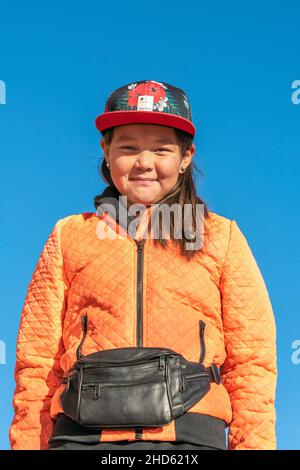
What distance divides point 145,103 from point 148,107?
0.04 metres

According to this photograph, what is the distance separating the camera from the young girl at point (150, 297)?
168 inches

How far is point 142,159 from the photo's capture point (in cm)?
477

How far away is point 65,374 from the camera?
4379 mm

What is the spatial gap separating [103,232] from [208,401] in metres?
1.27

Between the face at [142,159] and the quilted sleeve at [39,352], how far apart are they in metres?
0.58

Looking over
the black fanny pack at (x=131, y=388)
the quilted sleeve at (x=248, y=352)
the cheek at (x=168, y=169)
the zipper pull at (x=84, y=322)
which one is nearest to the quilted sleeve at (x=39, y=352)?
the zipper pull at (x=84, y=322)

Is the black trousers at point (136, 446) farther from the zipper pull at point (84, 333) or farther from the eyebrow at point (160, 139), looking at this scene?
the eyebrow at point (160, 139)

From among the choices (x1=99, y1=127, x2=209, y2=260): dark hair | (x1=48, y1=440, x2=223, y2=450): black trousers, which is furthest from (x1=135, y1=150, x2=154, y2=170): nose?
(x1=48, y1=440, x2=223, y2=450): black trousers

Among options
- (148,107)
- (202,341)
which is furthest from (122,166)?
(202,341)

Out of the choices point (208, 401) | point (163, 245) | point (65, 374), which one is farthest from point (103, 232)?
point (208, 401)

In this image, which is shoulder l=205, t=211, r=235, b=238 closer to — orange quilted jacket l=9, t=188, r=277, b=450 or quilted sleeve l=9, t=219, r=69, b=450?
orange quilted jacket l=9, t=188, r=277, b=450

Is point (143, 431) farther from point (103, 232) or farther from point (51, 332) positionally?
point (103, 232)

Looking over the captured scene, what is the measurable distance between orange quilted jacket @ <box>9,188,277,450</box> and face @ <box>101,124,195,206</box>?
0.84ft

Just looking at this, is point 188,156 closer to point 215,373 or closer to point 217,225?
point 217,225
